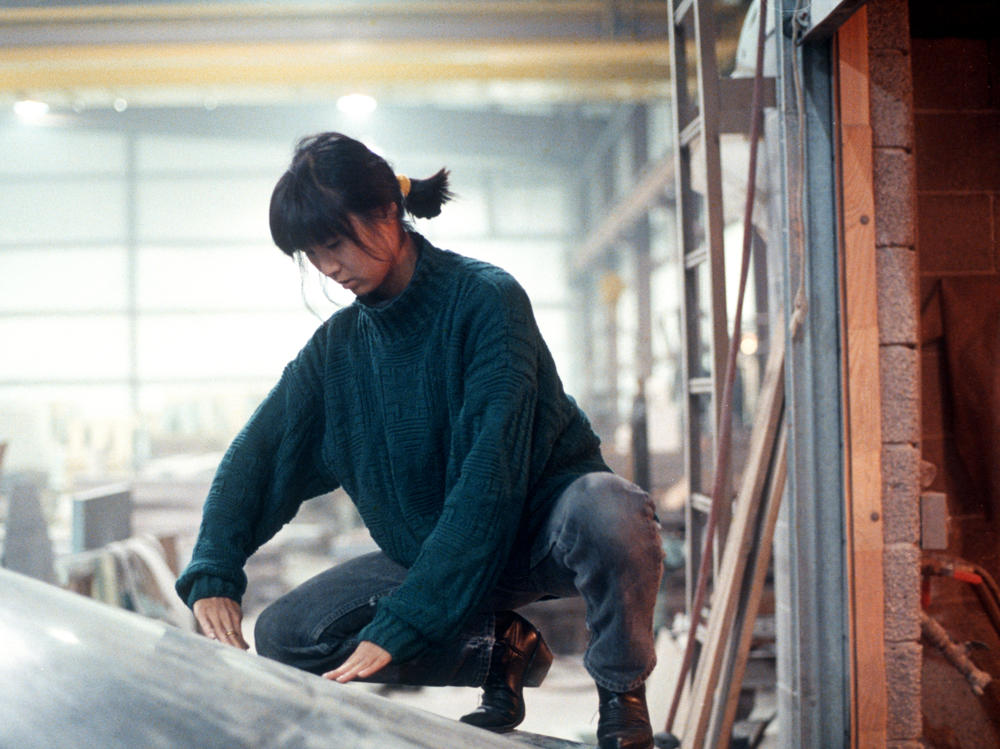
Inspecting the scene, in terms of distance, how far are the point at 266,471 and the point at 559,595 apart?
386mm

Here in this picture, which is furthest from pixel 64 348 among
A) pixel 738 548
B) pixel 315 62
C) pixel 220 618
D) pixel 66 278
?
pixel 220 618

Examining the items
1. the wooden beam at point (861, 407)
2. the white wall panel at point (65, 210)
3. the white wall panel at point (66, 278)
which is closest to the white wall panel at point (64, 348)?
the white wall panel at point (66, 278)

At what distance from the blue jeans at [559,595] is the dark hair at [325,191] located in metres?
0.38

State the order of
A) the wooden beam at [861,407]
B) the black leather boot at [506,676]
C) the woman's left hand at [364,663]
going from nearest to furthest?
1. the woman's left hand at [364,663]
2. the black leather boot at [506,676]
3. the wooden beam at [861,407]

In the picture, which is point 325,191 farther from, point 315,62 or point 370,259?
point 315,62

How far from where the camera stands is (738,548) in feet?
A: 6.70

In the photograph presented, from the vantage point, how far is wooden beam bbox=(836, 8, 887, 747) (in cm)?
175

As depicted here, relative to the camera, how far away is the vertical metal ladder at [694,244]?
2.16 meters

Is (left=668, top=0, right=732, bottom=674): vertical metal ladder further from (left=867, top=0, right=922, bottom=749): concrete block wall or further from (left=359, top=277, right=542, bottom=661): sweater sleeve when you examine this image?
(left=359, top=277, right=542, bottom=661): sweater sleeve

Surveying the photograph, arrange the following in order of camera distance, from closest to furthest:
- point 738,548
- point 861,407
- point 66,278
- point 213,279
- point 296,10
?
point 861,407, point 738,548, point 296,10, point 213,279, point 66,278

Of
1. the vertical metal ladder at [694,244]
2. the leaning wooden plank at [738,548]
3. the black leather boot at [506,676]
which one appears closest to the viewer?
the black leather boot at [506,676]

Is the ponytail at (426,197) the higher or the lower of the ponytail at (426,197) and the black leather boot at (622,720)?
the higher

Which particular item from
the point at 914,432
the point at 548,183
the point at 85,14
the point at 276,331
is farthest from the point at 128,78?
the point at 548,183

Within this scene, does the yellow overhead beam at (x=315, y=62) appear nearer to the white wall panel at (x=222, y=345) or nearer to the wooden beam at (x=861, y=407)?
the wooden beam at (x=861, y=407)
